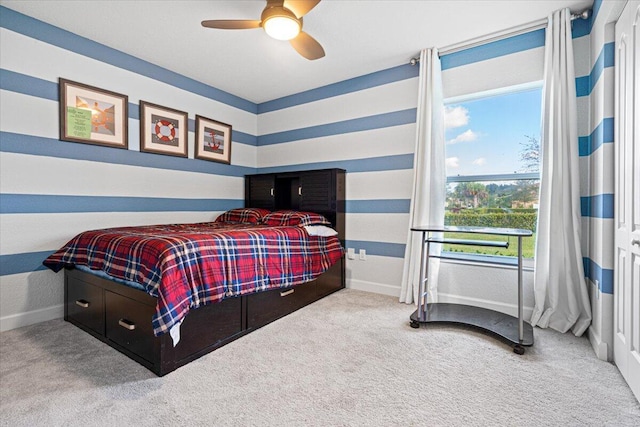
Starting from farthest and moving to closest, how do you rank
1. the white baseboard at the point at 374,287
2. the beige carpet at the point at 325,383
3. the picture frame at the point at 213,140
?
the picture frame at the point at 213,140
the white baseboard at the point at 374,287
the beige carpet at the point at 325,383

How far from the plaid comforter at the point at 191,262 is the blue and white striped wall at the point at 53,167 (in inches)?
10.4

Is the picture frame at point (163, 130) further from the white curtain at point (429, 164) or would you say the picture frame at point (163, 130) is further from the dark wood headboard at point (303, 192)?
the white curtain at point (429, 164)

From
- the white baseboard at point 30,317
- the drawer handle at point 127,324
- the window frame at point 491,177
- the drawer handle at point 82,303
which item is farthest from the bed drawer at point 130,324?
the window frame at point 491,177

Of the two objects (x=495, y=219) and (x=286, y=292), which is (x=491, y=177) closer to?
(x=495, y=219)

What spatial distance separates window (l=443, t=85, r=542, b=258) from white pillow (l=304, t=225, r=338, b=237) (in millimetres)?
1190

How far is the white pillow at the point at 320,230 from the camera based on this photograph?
10.0 feet

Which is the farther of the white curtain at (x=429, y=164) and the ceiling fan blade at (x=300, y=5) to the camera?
the white curtain at (x=429, y=164)

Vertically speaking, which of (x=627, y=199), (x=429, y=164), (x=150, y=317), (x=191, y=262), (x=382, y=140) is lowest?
(x=150, y=317)

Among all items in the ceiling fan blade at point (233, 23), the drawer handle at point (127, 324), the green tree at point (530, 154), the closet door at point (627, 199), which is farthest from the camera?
the green tree at point (530, 154)

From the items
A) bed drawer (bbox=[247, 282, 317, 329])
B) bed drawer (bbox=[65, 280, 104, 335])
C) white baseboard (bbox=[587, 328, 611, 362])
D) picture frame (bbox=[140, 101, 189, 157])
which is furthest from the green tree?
bed drawer (bbox=[65, 280, 104, 335])

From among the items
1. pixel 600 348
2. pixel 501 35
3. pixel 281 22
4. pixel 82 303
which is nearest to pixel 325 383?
pixel 600 348

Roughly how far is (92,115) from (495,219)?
3.91 m

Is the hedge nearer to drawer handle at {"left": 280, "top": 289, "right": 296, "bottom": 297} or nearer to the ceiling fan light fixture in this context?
drawer handle at {"left": 280, "top": 289, "right": 296, "bottom": 297}

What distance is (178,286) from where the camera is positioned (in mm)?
1775
